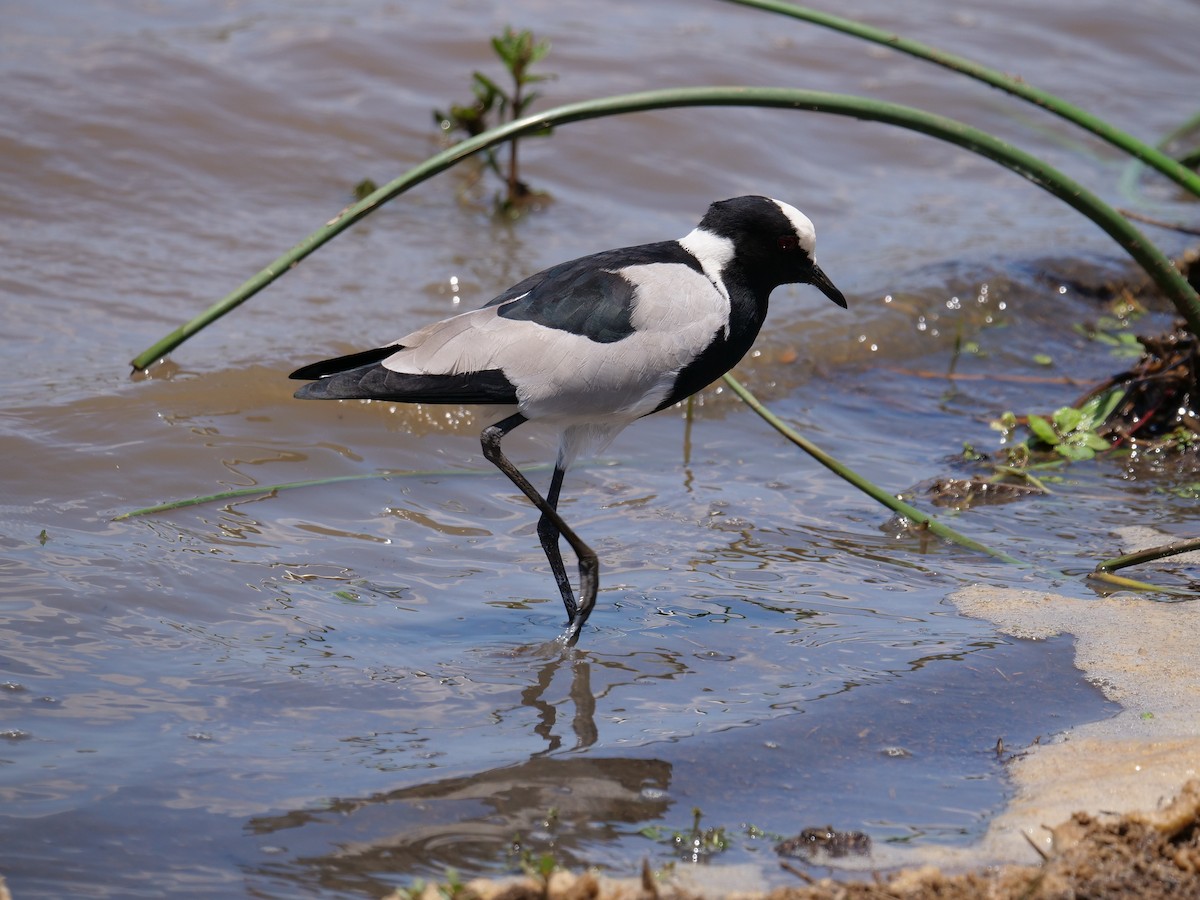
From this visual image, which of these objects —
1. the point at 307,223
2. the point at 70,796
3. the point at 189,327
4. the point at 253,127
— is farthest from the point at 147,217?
the point at 70,796

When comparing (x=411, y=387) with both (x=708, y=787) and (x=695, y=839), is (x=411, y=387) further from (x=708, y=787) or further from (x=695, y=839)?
(x=695, y=839)

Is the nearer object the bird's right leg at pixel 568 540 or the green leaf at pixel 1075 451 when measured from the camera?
the bird's right leg at pixel 568 540

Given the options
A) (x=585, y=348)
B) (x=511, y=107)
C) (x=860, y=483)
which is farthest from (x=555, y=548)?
(x=511, y=107)

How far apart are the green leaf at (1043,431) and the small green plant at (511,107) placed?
336 cm

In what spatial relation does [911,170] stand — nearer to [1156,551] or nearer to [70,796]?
[1156,551]

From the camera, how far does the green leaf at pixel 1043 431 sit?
5969 millimetres

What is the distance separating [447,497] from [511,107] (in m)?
3.78

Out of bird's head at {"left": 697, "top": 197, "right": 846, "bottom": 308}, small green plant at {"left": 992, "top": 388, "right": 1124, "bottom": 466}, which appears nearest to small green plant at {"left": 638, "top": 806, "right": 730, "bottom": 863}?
bird's head at {"left": 697, "top": 197, "right": 846, "bottom": 308}

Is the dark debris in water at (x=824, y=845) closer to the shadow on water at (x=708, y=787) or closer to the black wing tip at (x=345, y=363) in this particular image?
the shadow on water at (x=708, y=787)

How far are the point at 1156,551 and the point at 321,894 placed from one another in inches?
106

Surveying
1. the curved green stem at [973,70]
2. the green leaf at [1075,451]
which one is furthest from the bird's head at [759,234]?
the green leaf at [1075,451]

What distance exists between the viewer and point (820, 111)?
426 centimetres

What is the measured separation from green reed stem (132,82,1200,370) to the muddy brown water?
1030mm

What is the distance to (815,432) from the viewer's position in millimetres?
6340
